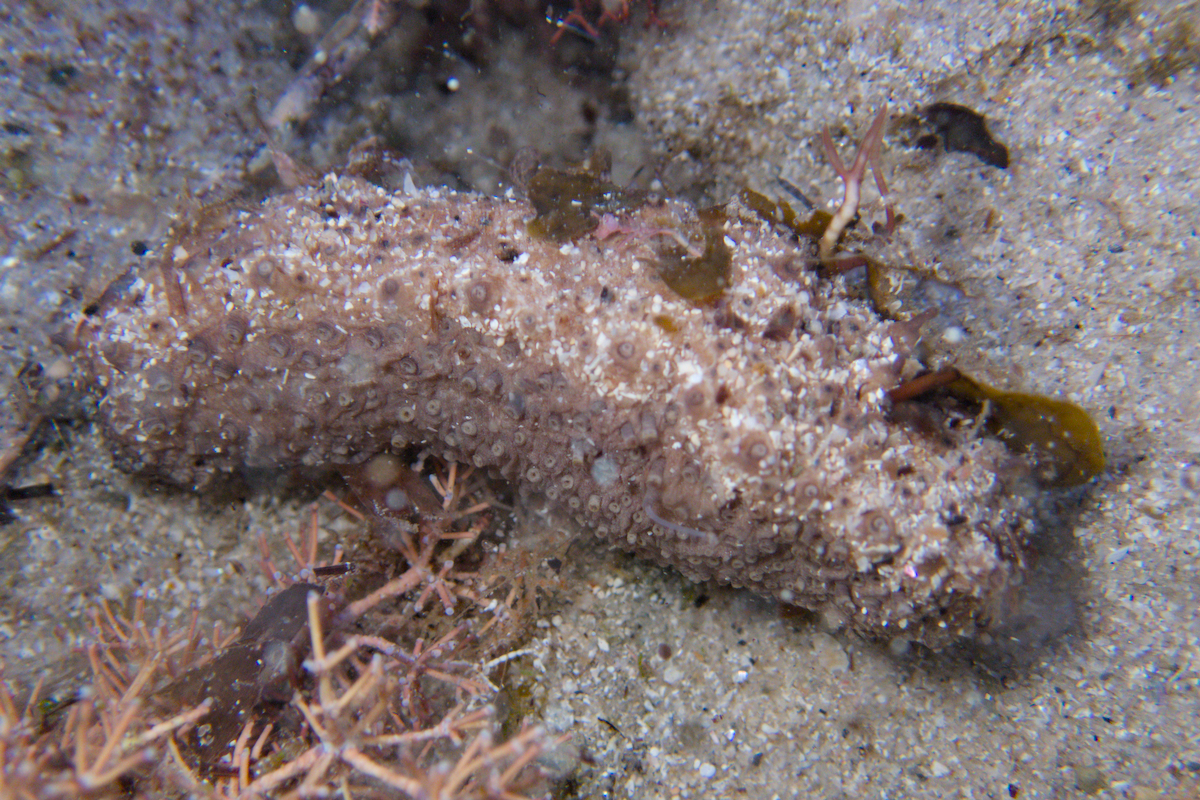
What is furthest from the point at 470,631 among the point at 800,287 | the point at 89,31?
the point at 89,31

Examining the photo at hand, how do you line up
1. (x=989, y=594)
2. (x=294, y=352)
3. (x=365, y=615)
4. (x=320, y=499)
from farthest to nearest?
(x=320, y=499)
(x=365, y=615)
(x=294, y=352)
(x=989, y=594)

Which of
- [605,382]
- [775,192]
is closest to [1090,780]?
[605,382]

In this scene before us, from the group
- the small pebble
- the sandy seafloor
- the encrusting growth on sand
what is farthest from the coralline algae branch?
the small pebble

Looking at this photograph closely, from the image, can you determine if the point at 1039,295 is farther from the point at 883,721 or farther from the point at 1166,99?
the point at 883,721

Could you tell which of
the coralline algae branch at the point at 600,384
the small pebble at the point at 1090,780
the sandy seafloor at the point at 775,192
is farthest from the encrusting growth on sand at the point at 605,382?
the small pebble at the point at 1090,780

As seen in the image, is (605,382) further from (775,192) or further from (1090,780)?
(1090,780)

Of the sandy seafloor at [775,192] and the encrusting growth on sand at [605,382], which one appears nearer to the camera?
the encrusting growth on sand at [605,382]

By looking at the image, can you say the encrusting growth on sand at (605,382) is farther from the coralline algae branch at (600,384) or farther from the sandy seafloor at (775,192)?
the sandy seafloor at (775,192)
